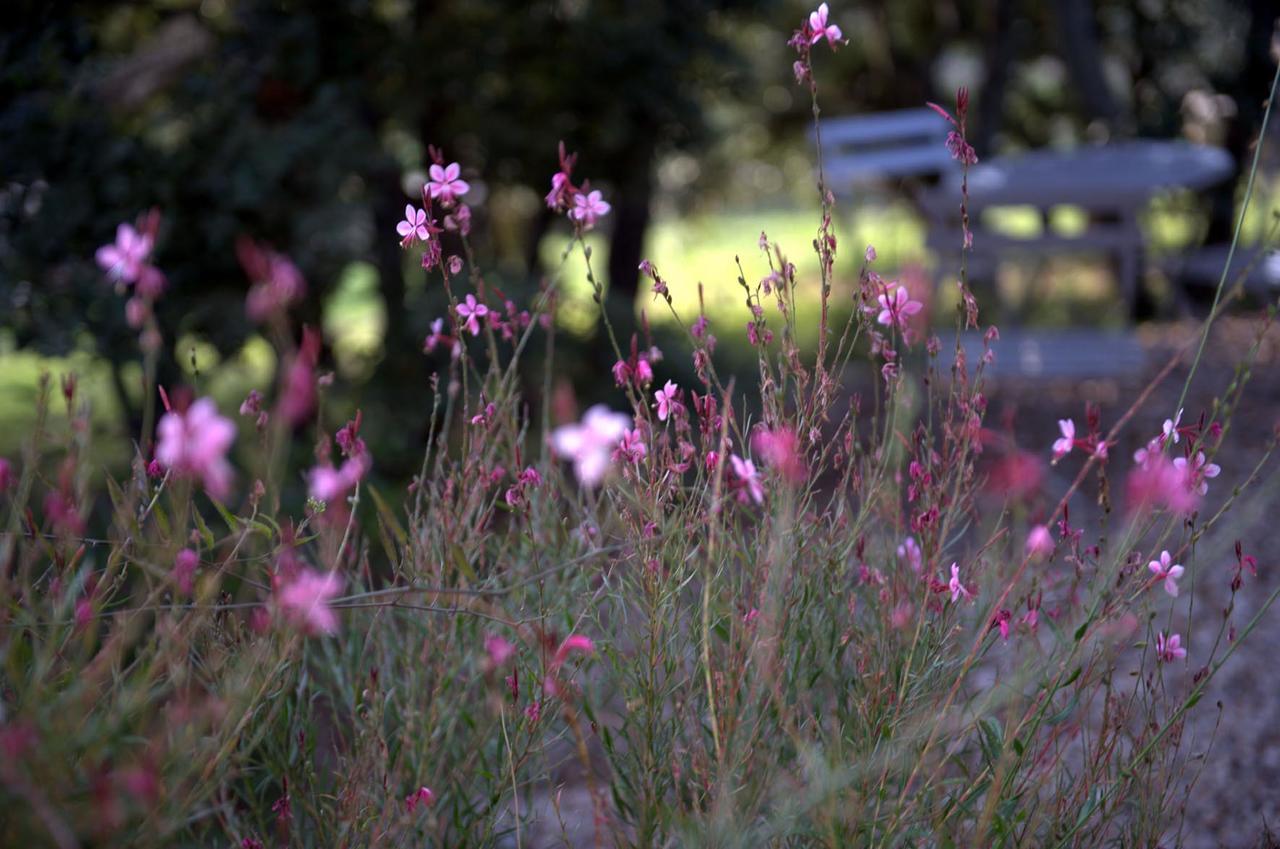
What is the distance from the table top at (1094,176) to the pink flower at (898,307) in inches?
158

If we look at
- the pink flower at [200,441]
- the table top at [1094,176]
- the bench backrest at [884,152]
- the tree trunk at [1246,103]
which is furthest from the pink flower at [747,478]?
the tree trunk at [1246,103]

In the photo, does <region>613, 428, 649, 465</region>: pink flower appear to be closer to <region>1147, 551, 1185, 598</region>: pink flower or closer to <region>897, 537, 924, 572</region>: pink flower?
<region>897, 537, 924, 572</region>: pink flower

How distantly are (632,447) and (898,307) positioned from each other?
19.3 inches

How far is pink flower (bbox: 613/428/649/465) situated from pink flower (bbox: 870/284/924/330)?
0.42 metres

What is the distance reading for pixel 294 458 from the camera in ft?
16.5

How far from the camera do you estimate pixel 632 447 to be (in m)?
1.68

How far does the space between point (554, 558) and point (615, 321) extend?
9.92 feet

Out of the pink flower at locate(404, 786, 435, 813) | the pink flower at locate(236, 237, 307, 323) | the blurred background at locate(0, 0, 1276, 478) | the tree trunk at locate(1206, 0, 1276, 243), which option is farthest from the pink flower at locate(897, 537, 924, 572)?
the tree trunk at locate(1206, 0, 1276, 243)

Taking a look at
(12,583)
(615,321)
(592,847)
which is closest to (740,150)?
(615,321)

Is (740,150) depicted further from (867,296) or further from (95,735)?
(95,735)

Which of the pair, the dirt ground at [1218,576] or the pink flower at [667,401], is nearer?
the pink flower at [667,401]

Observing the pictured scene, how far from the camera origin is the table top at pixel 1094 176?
576 cm

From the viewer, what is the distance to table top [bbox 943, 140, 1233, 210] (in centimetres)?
576

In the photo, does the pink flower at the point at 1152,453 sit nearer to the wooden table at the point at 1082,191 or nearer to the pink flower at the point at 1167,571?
the pink flower at the point at 1167,571
